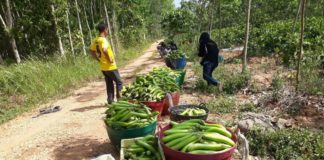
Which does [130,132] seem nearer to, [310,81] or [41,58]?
[310,81]

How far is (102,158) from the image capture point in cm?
409

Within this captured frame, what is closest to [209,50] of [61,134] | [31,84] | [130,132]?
[61,134]

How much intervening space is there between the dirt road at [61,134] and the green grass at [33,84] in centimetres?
66

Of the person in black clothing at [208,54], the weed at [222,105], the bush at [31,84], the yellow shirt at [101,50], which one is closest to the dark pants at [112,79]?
the yellow shirt at [101,50]

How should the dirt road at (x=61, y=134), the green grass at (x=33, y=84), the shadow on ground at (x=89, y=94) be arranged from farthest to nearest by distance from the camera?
the shadow on ground at (x=89, y=94) < the green grass at (x=33, y=84) < the dirt road at (x=61, y=134)

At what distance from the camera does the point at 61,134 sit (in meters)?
7.32

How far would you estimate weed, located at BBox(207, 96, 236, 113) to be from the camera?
7.70 meters

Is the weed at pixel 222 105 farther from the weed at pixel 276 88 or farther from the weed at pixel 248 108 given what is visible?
the weed at pixel 276 88

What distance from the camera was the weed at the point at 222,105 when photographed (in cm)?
770

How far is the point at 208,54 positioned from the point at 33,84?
586 cm

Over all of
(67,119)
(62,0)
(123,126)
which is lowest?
(67,119)

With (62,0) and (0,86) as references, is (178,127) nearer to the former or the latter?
(0,86)

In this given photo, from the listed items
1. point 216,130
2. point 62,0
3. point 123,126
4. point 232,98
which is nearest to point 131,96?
point 123,126

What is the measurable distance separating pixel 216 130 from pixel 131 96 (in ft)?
11.3
